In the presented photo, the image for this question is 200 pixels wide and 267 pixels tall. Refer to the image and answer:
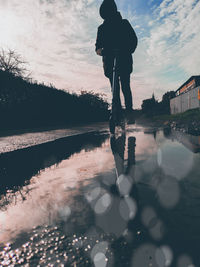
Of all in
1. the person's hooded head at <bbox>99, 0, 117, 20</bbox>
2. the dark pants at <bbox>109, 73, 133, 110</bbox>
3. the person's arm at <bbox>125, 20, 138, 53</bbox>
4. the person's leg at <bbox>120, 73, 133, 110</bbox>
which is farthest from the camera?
the person's leg at <bbox>120, 73, 133, 110</bbox>

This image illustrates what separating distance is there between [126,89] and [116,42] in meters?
1.16

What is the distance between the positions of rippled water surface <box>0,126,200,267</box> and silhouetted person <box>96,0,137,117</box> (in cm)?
379

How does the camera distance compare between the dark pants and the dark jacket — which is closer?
the dark jacket

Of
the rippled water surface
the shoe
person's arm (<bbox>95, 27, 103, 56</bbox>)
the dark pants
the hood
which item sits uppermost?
the hood

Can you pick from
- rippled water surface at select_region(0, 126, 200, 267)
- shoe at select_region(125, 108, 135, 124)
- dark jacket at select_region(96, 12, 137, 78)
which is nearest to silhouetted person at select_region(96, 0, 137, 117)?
dark jacket at select_region(96, 12, 137, 78)

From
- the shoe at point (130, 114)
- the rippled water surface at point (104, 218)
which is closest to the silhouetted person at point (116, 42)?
the shoe at point (130, 114)

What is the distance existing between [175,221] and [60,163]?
1.53 m

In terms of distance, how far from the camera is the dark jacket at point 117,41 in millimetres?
4691

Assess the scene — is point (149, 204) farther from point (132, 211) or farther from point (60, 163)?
point (60, 163)

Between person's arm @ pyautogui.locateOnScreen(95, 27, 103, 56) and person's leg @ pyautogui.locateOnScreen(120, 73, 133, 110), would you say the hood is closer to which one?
person's arm @ pyautogui.locateOnScreen(95, 27, 103, 56)

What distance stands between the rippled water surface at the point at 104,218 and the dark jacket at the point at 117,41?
392 cm

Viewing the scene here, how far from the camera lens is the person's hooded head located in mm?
4537

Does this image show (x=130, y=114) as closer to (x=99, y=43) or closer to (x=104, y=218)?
(x=99, y=43)

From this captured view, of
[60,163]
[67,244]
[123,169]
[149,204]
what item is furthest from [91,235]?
[60,163]
